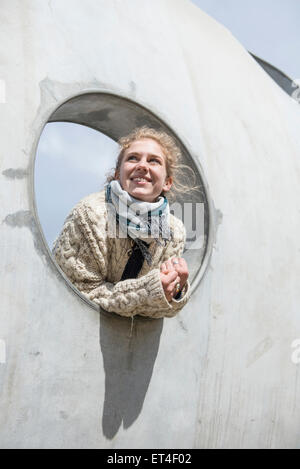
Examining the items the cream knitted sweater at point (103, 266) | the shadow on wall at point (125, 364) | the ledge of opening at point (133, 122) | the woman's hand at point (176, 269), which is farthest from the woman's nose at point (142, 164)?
the shadow on wall at point (125, 364)

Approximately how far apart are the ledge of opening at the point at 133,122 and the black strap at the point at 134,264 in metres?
0.36

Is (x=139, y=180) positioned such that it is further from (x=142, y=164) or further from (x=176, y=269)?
(x=176, y=269)

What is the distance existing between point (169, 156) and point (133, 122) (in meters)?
0.38

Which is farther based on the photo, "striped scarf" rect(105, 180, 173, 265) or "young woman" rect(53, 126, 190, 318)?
"striped scarf" rect(105, 180, 173, 265)

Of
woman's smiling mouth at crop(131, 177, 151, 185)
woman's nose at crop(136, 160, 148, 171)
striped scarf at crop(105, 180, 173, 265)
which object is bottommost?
striped scarf at crop(105, 180, 173, 265)

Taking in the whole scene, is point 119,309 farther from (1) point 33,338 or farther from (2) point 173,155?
(2) point 173,155

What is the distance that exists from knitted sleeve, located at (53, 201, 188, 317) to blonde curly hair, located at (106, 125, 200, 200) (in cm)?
50

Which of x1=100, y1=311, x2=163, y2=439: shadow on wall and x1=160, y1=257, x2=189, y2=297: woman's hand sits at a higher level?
x1=160, y1=257, x2=189, y2=297: woman's hand

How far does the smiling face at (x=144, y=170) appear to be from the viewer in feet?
12.9

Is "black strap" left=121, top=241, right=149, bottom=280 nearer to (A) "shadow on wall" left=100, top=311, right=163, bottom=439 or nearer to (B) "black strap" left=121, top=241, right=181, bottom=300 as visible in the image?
(B) "black strap" left=121, top=241, right=181, bottom=300

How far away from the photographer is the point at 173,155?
13.5 ft

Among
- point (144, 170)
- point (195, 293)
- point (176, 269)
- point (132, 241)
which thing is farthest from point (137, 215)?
point (195, 293)

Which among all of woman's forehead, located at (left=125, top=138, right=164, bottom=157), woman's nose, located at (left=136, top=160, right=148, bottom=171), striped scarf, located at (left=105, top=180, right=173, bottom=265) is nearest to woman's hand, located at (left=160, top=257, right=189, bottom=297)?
striped scarf, located at (left=105, top=180, right=173, bottom=265)

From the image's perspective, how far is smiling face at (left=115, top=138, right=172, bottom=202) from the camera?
3.92 metres
